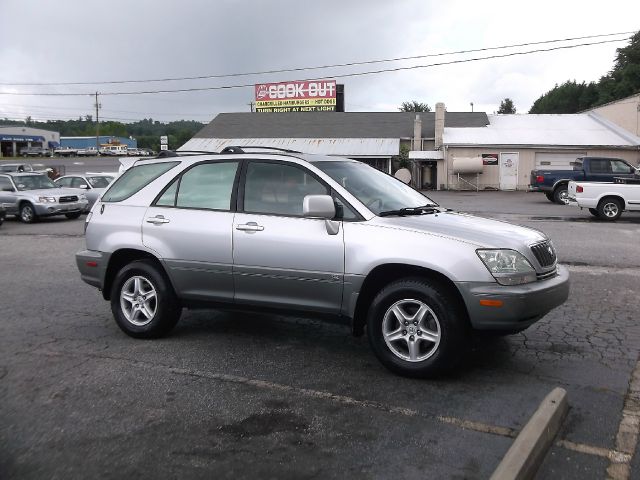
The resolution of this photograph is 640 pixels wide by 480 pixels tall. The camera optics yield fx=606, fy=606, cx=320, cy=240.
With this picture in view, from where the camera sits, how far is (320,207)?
15.9 ft

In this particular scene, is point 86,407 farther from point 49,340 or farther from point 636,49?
point 636,49

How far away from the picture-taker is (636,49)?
68750mm

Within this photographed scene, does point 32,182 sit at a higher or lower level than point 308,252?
higher

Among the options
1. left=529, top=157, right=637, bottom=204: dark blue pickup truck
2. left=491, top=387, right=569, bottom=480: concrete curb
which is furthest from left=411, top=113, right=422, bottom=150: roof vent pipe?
left=491, top=387, right=569, bottom=480: concrete curb

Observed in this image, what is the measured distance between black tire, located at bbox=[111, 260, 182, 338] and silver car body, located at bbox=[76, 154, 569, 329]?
0.44ft

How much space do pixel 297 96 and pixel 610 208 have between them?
4023cm

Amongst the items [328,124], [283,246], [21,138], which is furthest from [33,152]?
[283,246]

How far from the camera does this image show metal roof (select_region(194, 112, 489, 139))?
149 ft

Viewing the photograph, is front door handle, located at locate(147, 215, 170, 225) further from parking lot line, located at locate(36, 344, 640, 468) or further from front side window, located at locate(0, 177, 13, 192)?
front side window, located at locate(0, 177, 13, 192)

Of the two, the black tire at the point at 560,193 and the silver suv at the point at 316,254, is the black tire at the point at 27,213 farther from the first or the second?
the black tire at the point at 560,193

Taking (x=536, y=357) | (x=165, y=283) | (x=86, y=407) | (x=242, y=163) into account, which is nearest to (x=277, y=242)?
(x=242, y=163)

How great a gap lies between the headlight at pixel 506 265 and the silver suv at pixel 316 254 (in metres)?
0.01

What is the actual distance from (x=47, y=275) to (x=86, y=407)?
6287 millimetres

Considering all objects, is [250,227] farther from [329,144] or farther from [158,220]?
[329,144]
